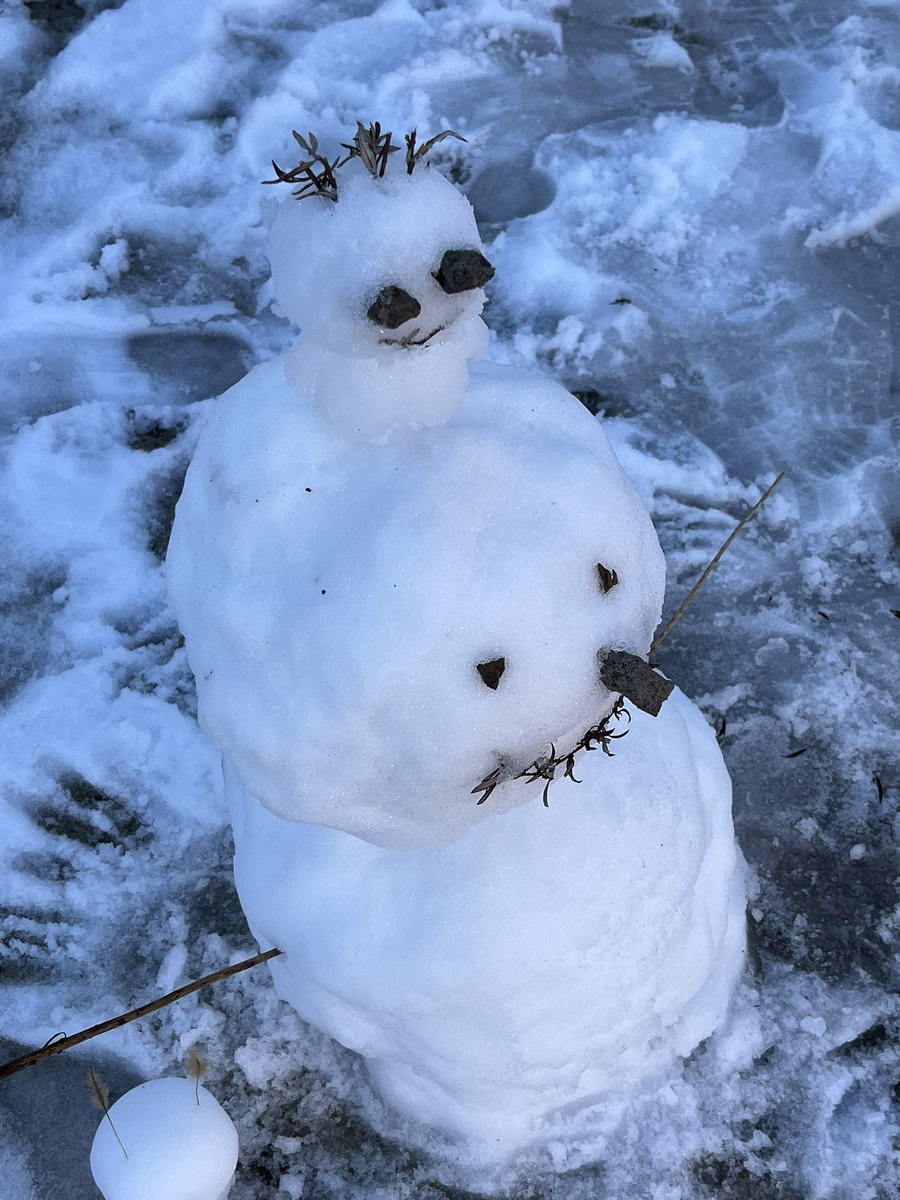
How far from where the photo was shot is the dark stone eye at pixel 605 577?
1.26 m

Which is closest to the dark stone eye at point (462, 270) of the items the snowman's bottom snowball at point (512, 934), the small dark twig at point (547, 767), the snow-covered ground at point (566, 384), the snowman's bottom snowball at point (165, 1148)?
the small dark twig at point (547, 767)

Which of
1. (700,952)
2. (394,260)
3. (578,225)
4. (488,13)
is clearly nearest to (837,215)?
(578,225)

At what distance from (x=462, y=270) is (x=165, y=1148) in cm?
143

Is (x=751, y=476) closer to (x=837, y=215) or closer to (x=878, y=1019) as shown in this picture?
(x=837, y=215)

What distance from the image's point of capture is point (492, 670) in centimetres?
122

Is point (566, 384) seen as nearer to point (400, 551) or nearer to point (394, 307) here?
point (400, 551)

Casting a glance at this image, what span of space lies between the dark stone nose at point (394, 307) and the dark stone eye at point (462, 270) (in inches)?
1.6

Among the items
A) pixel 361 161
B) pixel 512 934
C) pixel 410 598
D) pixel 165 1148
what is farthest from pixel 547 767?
pixel 165 1148

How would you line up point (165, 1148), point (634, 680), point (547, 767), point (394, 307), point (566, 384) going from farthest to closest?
point (566, 384)
point (165, 1148)
point (547, 767)
point (634, 680)
point (394, 307)

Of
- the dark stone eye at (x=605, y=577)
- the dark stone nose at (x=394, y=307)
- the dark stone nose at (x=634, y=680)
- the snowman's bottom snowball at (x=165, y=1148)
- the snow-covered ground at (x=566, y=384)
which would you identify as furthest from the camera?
the snow-covered ground at (x=566, y=384)

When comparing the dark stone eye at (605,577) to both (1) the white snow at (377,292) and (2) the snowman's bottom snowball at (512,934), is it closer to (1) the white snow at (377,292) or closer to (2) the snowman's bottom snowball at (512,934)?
(1) the white snow at (377,292)

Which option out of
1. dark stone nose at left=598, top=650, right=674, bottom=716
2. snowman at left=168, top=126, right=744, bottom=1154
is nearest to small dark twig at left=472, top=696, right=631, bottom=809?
snowman at left=168, top=126, right=744, bottom=1154

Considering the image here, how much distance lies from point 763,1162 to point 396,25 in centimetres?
331

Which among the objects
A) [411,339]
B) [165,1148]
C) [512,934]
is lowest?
[165,1148]
